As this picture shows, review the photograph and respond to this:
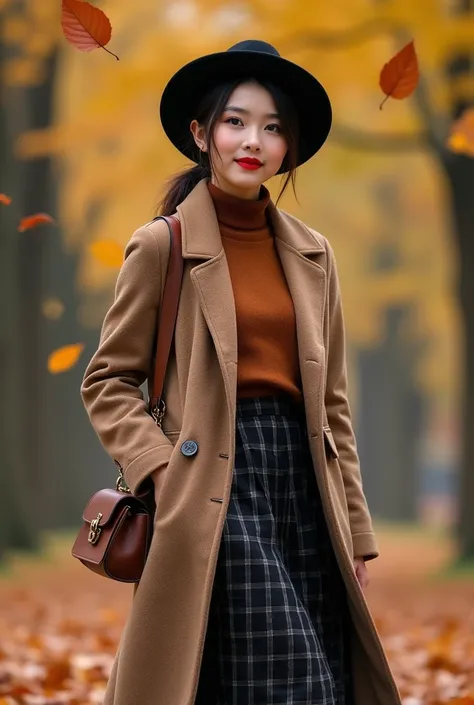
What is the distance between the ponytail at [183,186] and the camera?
3.93 metres

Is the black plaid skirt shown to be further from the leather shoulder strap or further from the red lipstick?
the red lipstick

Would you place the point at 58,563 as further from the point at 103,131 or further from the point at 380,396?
the point at 380,396

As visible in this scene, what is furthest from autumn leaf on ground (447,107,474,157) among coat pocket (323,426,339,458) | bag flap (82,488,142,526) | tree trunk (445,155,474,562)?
tree trunk (445,155,474,562)

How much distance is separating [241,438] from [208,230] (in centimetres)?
61

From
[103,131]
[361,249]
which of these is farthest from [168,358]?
[361,249]

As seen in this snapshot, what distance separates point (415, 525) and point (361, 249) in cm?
634

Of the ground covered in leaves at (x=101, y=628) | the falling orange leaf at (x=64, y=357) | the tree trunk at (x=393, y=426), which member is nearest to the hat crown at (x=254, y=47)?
the falling orange leaf at (x=64, y=357)

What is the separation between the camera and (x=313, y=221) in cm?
2067

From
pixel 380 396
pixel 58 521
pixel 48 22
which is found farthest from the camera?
pixel 380 396

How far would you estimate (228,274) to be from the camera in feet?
11.9

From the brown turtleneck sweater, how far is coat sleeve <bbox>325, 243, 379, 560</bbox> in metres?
0.26

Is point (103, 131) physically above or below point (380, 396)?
above

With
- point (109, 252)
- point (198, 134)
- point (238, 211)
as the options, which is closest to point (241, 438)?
point (238, 211)

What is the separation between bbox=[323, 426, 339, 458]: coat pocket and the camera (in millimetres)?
3666
